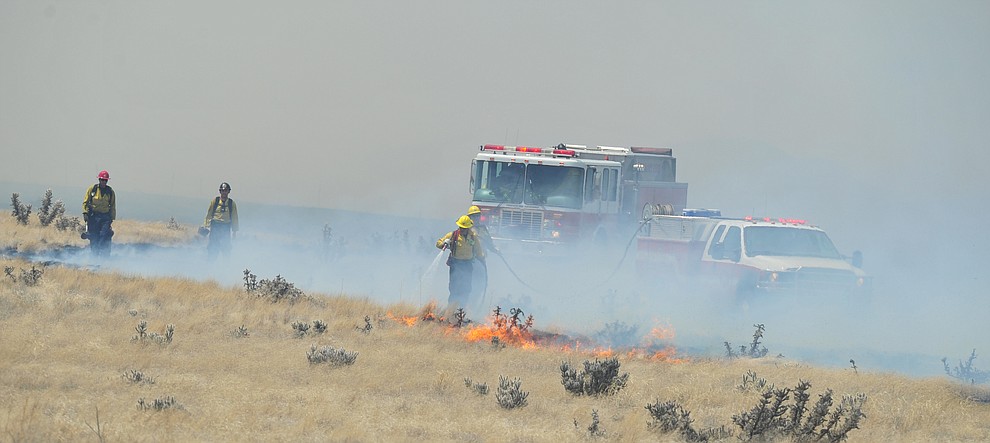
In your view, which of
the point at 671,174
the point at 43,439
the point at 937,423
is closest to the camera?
the point at 43,439

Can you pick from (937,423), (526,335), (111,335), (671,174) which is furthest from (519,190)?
(937,423)

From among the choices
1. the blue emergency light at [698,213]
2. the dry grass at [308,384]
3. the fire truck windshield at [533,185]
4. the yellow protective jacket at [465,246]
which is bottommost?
the dry grass at [308,384]

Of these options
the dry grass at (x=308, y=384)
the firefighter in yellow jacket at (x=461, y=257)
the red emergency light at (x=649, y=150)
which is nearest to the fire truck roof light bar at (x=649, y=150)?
the red emergency light at (x=649, y=150)

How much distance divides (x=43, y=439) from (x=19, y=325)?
17.9 feet

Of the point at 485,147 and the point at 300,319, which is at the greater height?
→ the point at 485,147

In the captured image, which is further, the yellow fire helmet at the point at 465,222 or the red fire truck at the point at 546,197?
the red fire truck at the point at 546,197

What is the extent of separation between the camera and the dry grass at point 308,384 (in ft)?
28.9

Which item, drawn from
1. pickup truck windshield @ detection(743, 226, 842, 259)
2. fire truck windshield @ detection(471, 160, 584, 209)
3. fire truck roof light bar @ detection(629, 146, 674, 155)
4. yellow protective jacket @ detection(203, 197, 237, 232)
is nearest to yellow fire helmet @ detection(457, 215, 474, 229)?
pickup truck windshield @ detection(743, 226, 842, 259)

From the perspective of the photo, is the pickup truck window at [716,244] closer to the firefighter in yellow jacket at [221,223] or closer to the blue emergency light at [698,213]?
the blue emergency light at [698,213]

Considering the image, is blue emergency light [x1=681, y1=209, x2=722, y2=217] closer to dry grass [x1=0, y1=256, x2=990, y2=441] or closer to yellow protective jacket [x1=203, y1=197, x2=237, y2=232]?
dry grass [x1=0, y1=256, x2=990, y2=441]

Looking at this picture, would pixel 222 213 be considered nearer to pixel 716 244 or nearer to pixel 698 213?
pixel 698 213

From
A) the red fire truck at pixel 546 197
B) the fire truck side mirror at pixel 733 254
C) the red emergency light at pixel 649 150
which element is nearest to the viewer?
the fire truck side mirror at pixel 733 254

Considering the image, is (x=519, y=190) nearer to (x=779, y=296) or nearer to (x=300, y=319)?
(x=779, y=296)

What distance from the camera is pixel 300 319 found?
598 inches
